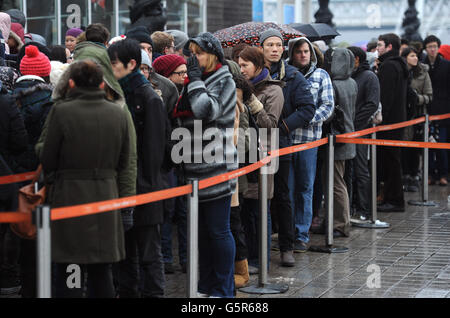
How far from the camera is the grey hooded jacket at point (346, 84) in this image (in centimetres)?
983

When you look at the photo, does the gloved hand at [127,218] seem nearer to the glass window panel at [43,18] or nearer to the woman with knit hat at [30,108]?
the woman with knit hat at [30,108]

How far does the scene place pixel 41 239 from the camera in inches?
184

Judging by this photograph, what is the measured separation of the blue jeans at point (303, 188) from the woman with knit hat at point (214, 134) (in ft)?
7.73

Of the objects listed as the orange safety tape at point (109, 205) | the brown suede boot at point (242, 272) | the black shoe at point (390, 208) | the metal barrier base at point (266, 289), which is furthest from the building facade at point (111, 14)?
the orange safety tape at point (109, 205)

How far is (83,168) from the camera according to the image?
5.51m

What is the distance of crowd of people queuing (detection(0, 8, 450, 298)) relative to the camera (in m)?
5.53

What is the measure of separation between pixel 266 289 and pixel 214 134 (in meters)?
1.66

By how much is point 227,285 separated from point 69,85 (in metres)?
2.01

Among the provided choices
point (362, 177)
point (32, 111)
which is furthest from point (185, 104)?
point (362, 177)

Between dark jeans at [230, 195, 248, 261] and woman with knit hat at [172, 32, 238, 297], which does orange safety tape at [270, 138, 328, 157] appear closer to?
dark jeans at [230, 195, 248, 261]

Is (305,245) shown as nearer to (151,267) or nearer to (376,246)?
(376,246)

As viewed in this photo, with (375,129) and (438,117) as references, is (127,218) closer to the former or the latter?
(375,129)
